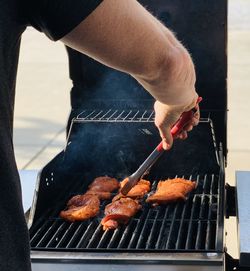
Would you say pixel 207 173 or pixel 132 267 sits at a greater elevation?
pixel 132 267

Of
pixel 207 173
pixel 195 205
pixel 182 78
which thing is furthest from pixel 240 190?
pixel 182 78

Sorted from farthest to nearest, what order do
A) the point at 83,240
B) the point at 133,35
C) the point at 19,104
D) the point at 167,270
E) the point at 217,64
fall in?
the point at 19,104 → the point at 217,64 → the point at 83,240 → the point at 167,270 → the point at 133,35

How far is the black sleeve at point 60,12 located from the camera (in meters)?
1.13

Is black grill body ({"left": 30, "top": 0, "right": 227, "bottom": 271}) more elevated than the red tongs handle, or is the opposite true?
the red tongs handle

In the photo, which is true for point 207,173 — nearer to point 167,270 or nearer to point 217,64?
point 217,64

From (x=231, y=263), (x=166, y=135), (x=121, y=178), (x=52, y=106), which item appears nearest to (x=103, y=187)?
A: (x=121, y=178)

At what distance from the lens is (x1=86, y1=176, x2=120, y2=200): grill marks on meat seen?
267cm

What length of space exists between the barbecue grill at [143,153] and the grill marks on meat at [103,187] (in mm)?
48

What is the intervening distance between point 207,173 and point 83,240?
102cm

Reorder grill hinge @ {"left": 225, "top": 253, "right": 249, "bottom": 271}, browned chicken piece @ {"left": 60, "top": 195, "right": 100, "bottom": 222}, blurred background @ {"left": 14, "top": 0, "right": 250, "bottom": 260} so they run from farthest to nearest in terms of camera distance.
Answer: blurred background @ {"left": 14, "top": 0, "right": 250, "bottom": 260}, browned chicken piece @ {"left": 60, "top": 195, "right": 100, "bottom": 222}, grill hinge @ {"left": 225, "top": 253, "right": 249, "bottom": 271}

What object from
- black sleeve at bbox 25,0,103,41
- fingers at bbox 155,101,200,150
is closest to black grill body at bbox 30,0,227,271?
fingers at bbox 155,101,200,150

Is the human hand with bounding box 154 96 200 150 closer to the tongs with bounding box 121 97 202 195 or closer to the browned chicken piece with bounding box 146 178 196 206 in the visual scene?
the tongs with bounding box 121 97 202 195

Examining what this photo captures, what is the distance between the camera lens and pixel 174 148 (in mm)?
2961

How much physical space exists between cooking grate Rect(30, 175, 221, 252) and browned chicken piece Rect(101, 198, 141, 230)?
3 centimetres
